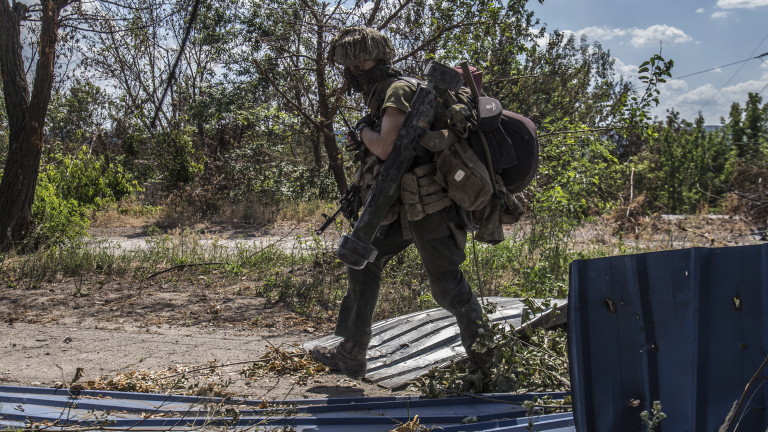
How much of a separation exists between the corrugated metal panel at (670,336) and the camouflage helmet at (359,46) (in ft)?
5.46

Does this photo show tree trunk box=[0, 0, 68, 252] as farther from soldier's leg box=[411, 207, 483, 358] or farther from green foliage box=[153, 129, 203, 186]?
soldier's leg box=[411, 207, 483, 358]

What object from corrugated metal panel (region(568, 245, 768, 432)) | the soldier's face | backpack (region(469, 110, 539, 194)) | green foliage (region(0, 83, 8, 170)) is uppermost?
green foliage (region(0, 83, 8, 170))

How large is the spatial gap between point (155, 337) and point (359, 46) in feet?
9.55

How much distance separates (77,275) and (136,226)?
6191 millimetres

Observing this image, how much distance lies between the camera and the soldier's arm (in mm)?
3283

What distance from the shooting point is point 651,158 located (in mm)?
17000

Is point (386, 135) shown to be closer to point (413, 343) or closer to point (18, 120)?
point (413, 343)

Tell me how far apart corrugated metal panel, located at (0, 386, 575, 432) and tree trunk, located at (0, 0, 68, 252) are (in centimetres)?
585

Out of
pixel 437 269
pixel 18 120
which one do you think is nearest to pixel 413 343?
pixel 437 269

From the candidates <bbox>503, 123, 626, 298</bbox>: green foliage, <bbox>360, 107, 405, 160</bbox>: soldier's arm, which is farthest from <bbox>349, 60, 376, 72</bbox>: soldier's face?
<bbox>503, 123, 626, 298</bbox>: green foliage

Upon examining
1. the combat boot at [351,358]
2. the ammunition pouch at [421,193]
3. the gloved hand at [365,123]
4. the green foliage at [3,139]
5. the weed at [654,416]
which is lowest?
the combat boot at [351,358]

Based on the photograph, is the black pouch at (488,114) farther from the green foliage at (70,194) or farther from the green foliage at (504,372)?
the green foliage at (70,194)

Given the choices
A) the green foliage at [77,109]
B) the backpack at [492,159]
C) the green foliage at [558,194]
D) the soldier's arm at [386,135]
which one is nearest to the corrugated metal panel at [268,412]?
the backpack at [492,159]

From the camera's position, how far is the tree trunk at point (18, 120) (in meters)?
8.62
